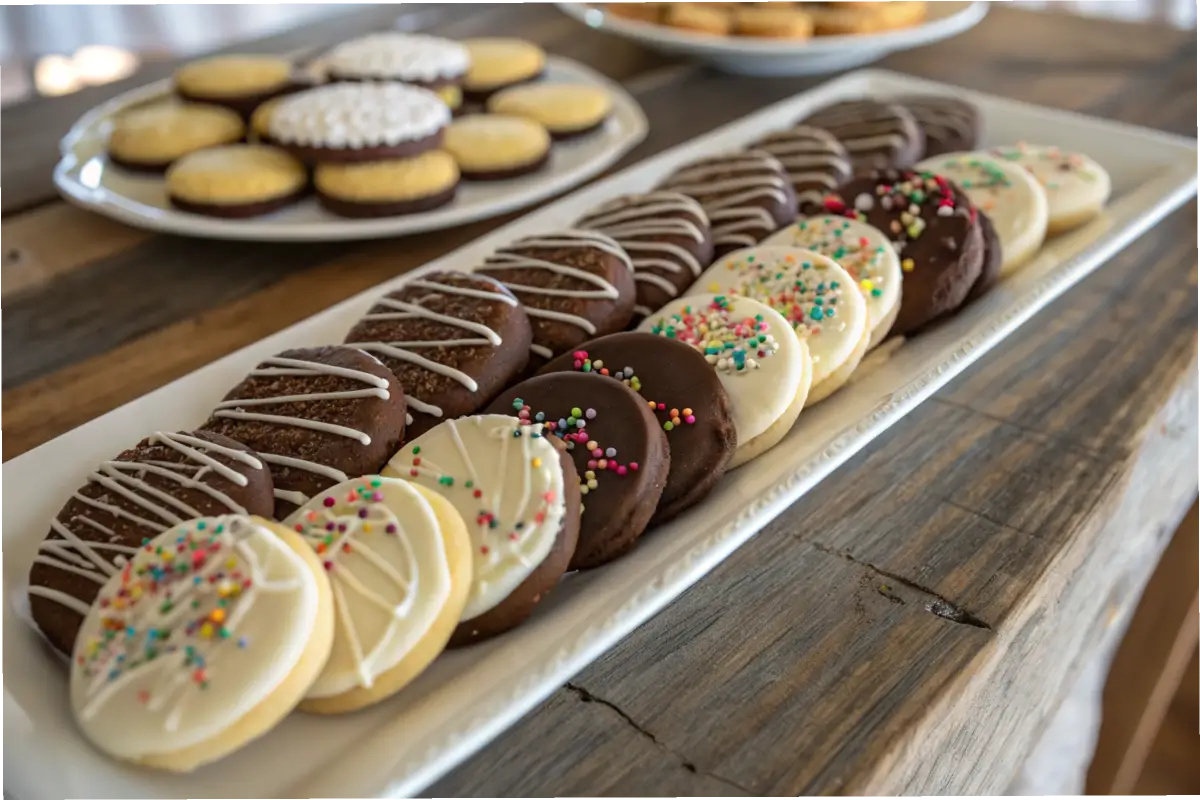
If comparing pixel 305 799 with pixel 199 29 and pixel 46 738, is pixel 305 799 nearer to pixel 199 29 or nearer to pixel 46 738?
pixel 46 738

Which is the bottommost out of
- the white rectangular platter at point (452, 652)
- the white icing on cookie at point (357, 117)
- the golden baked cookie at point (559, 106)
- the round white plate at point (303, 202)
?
the white rectangular platter at point (452, 652)

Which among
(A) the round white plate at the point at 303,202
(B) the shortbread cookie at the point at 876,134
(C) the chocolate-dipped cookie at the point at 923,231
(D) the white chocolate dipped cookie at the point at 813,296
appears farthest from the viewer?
(B) the shortbread cookie at the point at 876,134

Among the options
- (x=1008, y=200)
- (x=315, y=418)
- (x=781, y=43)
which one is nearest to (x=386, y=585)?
(x=315, y=418)

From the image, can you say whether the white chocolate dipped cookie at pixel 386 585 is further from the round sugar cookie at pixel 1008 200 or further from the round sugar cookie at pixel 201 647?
the round sugar cookie at pixel 1008 200

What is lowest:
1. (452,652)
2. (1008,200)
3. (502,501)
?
(452,652)

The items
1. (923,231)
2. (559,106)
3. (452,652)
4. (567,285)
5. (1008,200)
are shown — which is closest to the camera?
(452,652)

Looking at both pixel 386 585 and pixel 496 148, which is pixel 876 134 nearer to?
pixel 496 148

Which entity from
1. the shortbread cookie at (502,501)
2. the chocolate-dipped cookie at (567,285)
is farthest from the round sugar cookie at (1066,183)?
the shortbread cookie at (502,501)

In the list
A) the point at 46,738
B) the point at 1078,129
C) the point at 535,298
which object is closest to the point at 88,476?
the point at 46,738

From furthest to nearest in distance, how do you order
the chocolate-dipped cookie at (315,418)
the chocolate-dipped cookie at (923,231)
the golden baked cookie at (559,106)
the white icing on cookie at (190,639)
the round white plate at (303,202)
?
the golden baked cookie at (559,106) → the round white plate at (303,202) → the chocolate-dipped cookie at (923,231) → the chocolate-dipped cookie at (315,418) → the white icing on cookie at (190,639)
